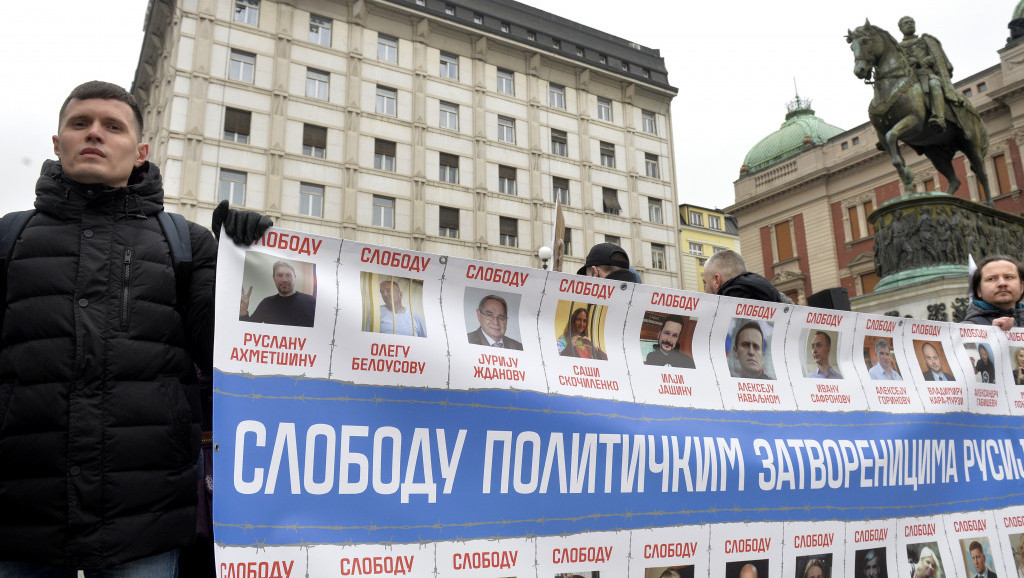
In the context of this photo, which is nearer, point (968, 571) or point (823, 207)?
point (968, 571)

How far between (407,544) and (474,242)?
89.4 feet

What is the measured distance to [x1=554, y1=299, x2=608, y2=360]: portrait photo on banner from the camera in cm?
282

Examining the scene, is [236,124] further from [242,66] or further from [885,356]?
[885,356]

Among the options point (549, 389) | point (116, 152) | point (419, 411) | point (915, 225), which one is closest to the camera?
point (116, 152)

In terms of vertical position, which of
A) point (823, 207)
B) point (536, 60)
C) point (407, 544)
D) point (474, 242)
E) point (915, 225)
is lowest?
point (407, 544)

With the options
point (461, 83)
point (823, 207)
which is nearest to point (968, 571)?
point (461, 83)

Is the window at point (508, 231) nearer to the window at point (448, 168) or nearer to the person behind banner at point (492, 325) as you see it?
the window at point (448, 168)

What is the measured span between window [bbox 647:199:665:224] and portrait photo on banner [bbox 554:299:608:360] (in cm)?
3231

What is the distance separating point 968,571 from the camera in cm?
324

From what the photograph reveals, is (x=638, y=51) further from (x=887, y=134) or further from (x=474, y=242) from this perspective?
(x=887, y=134)

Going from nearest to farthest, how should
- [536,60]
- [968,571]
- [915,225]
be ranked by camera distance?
1. [968,571]
2. [915,225]
3. [536,60]

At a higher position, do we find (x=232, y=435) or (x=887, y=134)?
(x=887, y=134)

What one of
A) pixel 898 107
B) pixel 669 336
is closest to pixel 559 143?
pixel 898 107

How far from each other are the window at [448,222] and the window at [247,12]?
10110 millimetres
